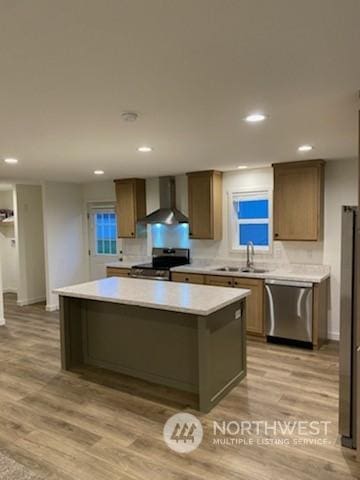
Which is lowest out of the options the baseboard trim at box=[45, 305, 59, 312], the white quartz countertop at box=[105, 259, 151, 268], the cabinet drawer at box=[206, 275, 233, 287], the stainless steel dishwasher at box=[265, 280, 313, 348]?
the baseboard trim at box=[45, 305, 59, 312]

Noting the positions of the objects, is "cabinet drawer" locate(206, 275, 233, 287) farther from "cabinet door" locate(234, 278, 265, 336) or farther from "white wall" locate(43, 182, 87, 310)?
"white wall" locate(43, 182, 87, 310)

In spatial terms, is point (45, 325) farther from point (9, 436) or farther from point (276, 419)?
point (276, 419)

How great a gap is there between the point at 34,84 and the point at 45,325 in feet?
14.9

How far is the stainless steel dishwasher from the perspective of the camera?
14.3ft

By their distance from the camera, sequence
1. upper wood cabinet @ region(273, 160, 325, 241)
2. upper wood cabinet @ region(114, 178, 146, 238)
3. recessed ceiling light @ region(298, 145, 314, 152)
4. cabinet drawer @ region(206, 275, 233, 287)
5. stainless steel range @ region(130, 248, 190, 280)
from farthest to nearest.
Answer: upper wood cabinet @ region(114, 178, 146, 238) → stainless steel range @ region(130, 248, 190, 280) → cabinet drawer @ region(206, 275, 233, 287) → upper wood cabinet @ region(273, 160, 325, 241) → recessed ceiling light @ region(298, 145, 314, 152)

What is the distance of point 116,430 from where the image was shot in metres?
2.76

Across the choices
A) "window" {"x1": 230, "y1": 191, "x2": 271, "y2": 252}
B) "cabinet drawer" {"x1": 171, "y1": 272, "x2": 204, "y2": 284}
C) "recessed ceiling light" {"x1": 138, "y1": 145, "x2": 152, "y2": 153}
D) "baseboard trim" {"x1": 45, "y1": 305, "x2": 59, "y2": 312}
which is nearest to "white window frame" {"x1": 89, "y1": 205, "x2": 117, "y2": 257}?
"baseboard trim" {"x1": 45, "y1": 305, "x2": 59, "y2": 312}

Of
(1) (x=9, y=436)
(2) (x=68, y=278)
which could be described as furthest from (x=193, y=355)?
(2) (x=68, y=278)

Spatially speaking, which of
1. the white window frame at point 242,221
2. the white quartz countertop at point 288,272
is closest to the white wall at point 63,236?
the white quartz countertop at point 288,272

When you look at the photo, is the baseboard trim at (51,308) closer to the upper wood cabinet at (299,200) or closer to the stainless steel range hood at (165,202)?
the stainless steel range hood at (165,202)

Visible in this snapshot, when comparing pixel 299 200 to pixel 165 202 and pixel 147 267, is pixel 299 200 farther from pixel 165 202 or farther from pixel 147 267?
pixel 147 267

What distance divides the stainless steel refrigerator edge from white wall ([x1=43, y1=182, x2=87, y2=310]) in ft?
16.5

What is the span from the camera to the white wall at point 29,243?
6.97 m

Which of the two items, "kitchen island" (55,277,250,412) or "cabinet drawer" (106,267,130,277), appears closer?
"kitchen island" (55,277,250,412)
